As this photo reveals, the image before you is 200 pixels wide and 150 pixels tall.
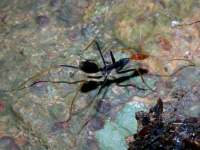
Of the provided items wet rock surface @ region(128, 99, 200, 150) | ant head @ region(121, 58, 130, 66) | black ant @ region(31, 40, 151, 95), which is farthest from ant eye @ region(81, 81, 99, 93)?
wet rock surface @ region(128, 99, 200, 150)

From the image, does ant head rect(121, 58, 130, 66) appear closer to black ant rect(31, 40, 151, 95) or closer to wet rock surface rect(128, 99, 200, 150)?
black ant rect(31, 40, 151, 95)

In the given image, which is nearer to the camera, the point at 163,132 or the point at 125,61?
the point at 163,132

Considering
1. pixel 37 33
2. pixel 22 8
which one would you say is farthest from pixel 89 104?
pixel 22 8

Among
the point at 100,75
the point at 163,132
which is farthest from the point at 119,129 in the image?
the point at 100,75

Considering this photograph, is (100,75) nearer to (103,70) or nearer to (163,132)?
(103,70)

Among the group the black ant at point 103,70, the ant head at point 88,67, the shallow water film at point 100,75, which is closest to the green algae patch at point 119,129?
the shallow water film at point 100,75

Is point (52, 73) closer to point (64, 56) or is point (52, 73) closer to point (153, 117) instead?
point (64, 56)

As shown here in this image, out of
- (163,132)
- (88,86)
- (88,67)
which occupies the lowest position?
(163,132)
